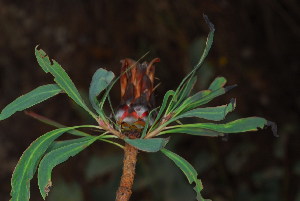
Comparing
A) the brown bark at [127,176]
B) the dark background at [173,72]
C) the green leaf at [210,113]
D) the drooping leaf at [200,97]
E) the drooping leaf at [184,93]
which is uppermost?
the dark background at [173,72]

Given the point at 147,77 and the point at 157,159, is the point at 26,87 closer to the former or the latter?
the point at 157,159

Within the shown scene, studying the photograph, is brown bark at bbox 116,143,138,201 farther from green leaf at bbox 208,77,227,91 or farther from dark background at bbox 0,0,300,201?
dark background at bbox 0,0,300,201

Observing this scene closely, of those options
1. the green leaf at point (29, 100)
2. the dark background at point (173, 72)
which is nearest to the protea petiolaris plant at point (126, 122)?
the green leaf at point (29, 100)

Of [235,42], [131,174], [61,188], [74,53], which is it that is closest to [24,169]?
[131,174]

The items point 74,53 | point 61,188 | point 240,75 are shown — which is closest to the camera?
point 61,188

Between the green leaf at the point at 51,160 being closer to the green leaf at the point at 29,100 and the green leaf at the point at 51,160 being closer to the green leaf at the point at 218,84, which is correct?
the green leaf at the point at 29,100

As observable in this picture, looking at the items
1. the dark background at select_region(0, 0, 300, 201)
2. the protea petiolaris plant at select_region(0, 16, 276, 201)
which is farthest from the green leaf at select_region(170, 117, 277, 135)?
the dark background at select_region(0, 0, 300, 201)

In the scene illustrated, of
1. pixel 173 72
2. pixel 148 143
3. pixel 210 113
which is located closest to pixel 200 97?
pixel 210 113
